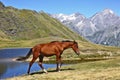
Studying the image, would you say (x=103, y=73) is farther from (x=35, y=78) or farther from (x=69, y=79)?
(x=35, y=78)

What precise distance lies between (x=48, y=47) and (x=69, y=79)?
6.94 m

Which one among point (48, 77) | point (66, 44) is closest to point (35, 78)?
point (48, 77)

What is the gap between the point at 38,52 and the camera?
126ft

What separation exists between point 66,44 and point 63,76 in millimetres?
5778

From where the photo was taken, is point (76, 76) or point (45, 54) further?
point (45, 54)

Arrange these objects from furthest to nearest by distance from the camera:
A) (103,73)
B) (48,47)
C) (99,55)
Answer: (99,55)
(48,47)
(103,73)

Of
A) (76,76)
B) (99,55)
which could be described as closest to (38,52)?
(76,76)

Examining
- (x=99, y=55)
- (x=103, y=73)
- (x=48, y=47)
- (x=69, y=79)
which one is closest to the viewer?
(x=69, y=79)

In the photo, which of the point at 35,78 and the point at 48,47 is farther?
the point at 48,47

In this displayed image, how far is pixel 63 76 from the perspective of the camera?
3441 centimetres

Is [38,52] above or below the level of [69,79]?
above

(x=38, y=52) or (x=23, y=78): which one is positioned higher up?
(x=38, y=52)

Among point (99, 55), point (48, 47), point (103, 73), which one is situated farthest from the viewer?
point (99, 55)

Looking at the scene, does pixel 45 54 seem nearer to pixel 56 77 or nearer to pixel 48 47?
pixel 48 47
